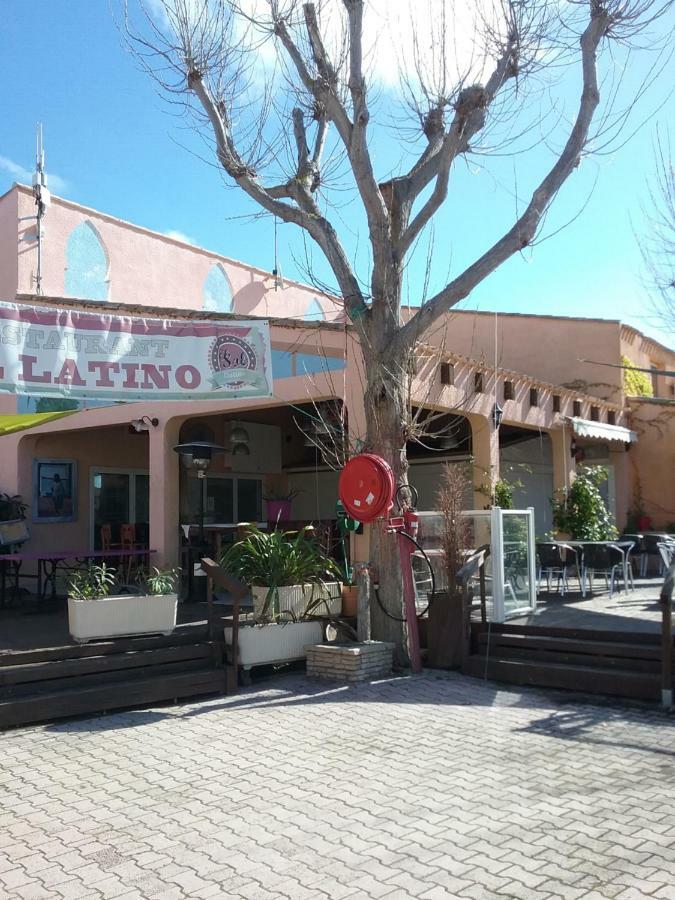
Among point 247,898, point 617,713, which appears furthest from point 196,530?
point 247,898

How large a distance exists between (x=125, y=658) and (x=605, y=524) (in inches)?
322

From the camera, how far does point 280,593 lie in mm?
7516

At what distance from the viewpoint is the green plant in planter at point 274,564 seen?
757cm

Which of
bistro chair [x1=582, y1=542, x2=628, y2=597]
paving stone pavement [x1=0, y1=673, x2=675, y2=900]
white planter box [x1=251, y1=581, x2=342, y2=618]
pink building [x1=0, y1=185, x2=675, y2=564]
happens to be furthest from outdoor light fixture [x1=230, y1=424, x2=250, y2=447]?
paving stone pavement [x1=0, y1=673, x2=675, y2=900]

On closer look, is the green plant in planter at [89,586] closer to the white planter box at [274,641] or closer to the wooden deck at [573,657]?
the white planter box at [274,641]

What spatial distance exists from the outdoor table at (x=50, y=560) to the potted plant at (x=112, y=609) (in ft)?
8.70

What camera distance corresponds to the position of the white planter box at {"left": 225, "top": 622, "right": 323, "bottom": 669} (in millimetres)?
7117

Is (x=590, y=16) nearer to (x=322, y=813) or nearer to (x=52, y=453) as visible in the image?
(x=322, y=813)

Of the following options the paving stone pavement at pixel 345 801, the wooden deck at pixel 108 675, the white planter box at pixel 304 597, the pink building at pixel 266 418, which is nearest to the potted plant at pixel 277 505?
the pink building at pixel 266 418

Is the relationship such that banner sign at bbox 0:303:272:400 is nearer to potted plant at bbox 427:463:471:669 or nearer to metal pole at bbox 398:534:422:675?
metal pole at bbox 398:534:422:675

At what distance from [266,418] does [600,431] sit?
6.36m

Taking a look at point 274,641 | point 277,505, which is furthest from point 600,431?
point 274,641

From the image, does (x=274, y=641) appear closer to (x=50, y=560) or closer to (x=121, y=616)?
(x=121, y=616)

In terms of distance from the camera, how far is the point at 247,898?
10.6 feet
